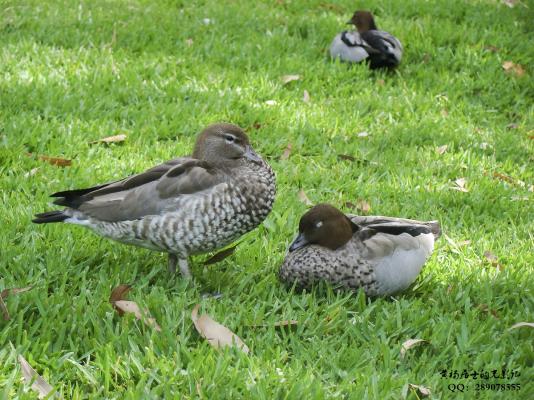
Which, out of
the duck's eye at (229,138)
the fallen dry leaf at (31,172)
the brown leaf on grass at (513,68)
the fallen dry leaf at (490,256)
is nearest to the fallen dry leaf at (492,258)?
the fallen dry leaf at (490,256)

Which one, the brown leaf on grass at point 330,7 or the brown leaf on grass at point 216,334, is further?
the brown leaf on grass at point 330,7

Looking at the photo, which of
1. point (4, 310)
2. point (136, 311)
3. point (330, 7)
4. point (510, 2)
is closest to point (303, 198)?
point (136, 311)

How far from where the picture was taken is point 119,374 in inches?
119

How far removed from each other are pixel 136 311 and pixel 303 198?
190cm

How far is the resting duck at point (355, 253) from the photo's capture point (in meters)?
3.98

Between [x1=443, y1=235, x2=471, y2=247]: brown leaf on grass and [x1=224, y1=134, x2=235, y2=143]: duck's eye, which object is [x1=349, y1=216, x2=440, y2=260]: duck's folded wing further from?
[x1=224, y1=134, x2=235, y2=143]: duck's eye

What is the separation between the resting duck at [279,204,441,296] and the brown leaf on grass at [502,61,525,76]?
12.7 ft

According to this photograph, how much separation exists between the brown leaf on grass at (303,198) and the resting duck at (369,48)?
2614 mm

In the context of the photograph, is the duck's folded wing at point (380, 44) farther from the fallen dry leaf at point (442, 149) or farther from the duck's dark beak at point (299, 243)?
the duck's dark beak at point (299, 243)

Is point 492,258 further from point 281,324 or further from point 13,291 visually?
point 13,291

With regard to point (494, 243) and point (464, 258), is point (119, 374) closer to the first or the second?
point (464, 258)

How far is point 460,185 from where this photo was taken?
18.1ft

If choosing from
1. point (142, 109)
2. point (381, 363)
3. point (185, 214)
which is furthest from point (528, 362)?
point (142, 109)

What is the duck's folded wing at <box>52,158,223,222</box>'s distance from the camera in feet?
12.8
